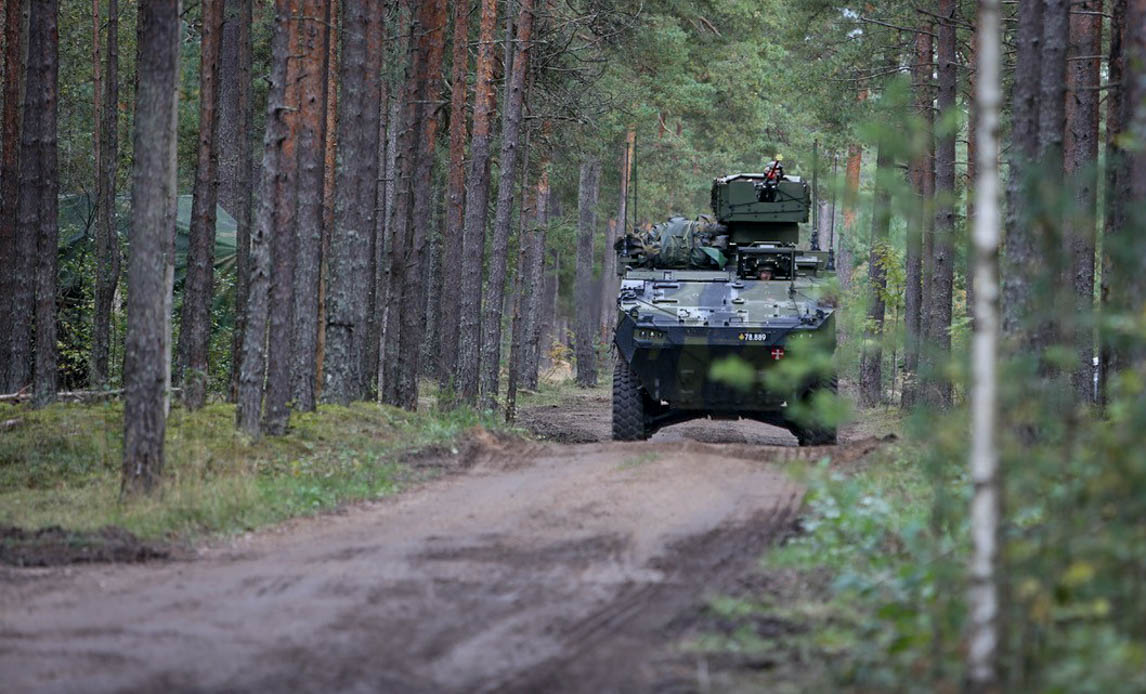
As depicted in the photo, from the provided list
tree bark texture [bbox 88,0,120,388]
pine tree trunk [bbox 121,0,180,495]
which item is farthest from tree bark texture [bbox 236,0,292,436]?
tree bark texture [bbox 88,0,120,388]

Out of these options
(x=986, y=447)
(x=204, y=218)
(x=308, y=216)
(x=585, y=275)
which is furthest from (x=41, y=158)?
(x=585, y=275)

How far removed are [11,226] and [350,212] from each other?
5087 millimetres

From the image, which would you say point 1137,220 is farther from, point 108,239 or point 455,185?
point 108,239

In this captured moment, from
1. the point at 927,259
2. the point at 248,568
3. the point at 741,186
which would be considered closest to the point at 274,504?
the point at 248,568

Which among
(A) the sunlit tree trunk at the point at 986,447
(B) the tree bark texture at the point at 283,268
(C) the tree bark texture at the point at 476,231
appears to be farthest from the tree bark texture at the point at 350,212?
(A) the sunlit tree trunk at the point at 986,447

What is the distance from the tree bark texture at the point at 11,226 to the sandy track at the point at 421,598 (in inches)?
329

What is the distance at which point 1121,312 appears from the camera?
596 centimetres

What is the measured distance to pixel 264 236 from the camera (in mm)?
14227

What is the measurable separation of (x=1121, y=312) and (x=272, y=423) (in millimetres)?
10947

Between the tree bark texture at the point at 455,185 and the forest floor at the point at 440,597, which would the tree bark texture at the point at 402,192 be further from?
the forest floor at the point at 440,597

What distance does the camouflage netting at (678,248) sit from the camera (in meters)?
18.8

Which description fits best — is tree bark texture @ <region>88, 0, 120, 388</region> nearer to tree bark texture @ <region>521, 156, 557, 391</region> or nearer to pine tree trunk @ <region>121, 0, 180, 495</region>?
pine tree trunk @ <region>121, 0, 180, 495</region>

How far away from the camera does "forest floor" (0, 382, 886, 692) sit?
5.85m

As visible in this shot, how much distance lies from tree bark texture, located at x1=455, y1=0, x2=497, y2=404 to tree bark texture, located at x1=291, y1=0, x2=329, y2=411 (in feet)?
12.2
